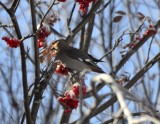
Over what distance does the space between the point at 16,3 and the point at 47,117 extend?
256cm

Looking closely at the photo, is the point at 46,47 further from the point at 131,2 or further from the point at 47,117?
the point at 131,2

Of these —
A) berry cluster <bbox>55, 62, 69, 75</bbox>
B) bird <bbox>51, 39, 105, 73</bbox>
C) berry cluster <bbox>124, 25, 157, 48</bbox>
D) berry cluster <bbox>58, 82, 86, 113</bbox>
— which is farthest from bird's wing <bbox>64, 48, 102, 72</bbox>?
berry cluster <bbox>124, 25, 157, 48</bbox>

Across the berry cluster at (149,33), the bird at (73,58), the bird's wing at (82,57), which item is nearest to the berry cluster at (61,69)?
the bird at (73,58)

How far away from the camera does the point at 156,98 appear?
4504 mm

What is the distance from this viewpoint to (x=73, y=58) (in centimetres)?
292

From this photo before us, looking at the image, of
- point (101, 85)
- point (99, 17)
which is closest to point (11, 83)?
point (99, 17)

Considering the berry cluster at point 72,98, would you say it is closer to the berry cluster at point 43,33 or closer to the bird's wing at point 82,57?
the bird's wing at point 82,57

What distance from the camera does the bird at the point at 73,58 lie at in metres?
2.82

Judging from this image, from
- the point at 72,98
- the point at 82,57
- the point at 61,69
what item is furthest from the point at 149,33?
the point at 72,98

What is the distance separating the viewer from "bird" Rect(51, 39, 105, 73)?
2.82 meters

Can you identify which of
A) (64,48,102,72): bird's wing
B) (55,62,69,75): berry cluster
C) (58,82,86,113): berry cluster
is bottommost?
(58,82,86,113): berry cluster

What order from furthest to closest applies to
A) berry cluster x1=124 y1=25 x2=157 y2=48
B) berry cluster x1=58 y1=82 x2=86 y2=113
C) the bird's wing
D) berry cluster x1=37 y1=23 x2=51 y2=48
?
berry cluster x1=124 y1=25 x2=157 y2=48
the bird's wing
berry cluster x1=37 y1=23 x2=51 y2=48
berry cluster x1=58 y1=82 x2=86 y2=113

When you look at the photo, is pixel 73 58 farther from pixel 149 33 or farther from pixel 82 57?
pixel 149 33

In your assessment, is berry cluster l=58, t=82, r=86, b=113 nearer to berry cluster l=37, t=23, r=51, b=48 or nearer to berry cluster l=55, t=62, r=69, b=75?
berry cluster l=55, t=62, r=69, b=75
